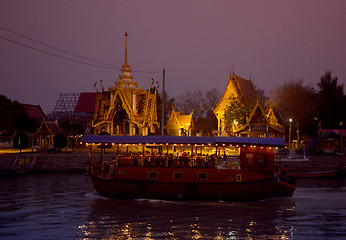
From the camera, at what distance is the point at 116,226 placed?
2094 cm

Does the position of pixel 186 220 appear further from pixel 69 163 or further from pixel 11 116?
pixel 11 116

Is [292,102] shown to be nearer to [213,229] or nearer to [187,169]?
[187,169]

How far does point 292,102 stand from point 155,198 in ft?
197

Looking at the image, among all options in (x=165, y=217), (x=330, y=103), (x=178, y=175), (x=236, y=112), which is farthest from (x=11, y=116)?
(x=330, y=103)

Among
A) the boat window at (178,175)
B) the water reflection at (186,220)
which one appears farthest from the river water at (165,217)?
the boat window at (178,175)

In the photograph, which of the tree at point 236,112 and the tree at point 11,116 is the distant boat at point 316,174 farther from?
the tree at point 11,116

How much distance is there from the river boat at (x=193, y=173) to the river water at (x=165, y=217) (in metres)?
0.67

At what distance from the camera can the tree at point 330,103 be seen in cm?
8181

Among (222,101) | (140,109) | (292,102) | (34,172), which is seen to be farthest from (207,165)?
(292,102)

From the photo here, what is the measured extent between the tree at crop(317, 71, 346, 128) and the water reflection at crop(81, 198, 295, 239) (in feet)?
189

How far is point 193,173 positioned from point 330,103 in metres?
66.4

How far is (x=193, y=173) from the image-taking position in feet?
90.6

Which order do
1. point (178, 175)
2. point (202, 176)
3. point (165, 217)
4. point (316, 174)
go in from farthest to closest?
point (316, 174)
point (178, 175)
point (202, 176)
point (165, 217)

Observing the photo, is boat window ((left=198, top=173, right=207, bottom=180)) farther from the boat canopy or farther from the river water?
the boat canopy
